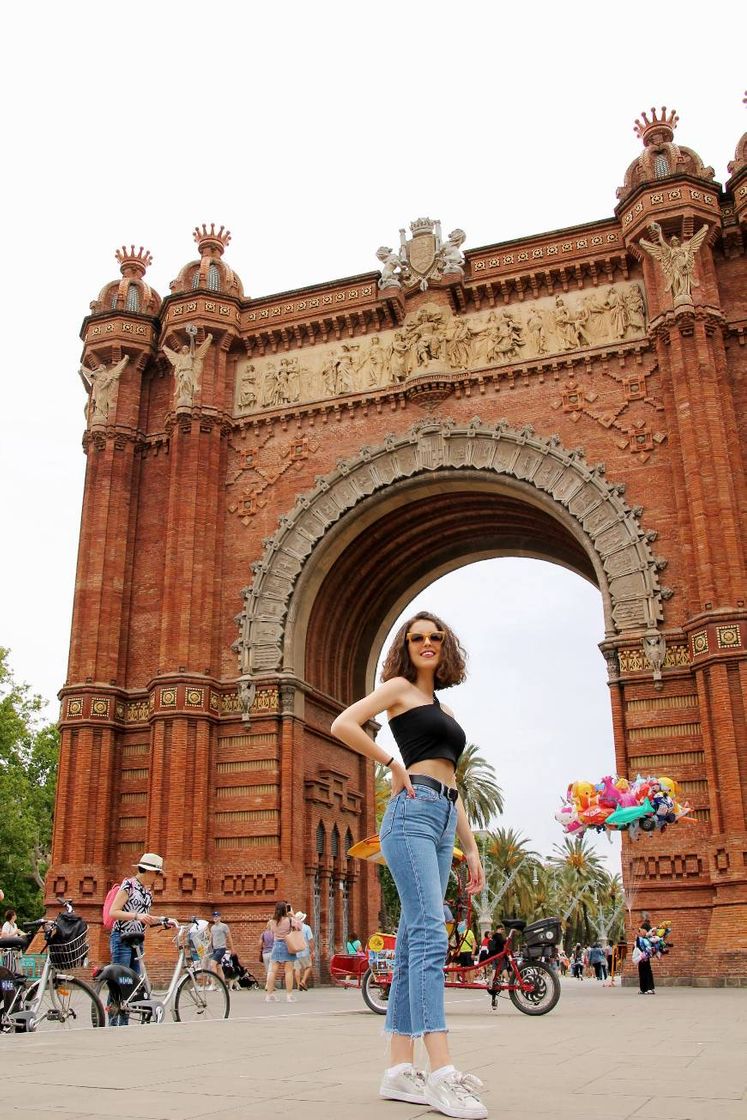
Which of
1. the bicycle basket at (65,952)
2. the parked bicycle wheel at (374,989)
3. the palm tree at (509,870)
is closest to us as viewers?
the bicycle basket at (65,952)

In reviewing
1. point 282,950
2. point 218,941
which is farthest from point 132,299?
point 282,950

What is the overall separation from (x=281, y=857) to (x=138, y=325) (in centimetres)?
1439

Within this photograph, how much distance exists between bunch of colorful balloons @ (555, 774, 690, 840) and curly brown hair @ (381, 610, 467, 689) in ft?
45.7

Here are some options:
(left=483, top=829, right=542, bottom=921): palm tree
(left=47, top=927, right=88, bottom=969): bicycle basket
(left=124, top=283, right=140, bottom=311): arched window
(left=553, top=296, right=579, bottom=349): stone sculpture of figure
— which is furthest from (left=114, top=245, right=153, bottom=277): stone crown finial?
(left=483, top=829, right=542, bottom=921): palm tree

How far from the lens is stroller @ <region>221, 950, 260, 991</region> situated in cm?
2055

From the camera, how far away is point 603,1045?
7336 mm

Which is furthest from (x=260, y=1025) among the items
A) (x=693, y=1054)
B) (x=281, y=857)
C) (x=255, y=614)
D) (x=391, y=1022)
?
(x=255, y=614)

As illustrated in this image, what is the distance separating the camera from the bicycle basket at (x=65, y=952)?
942 centimetres

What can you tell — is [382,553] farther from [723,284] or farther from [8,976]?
[8,976]

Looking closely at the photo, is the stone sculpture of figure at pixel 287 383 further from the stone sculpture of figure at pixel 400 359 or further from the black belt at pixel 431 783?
the black belt at pixel 431 783

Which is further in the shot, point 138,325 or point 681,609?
point 138,325

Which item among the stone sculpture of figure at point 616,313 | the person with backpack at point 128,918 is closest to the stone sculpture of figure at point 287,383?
the stone sculpture of figure at point 616,313

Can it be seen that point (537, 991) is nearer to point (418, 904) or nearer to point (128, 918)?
point (128, 918)

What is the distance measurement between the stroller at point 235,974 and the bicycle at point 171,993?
10.6 metres
